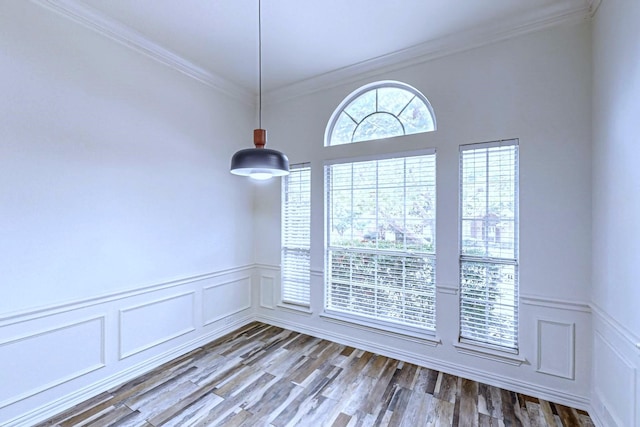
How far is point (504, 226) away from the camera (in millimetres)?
A: 2449

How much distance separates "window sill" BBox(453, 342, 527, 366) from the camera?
238 centimetres

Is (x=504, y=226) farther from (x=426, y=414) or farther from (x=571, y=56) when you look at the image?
(x=426, y=414)

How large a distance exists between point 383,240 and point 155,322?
8.03 ft

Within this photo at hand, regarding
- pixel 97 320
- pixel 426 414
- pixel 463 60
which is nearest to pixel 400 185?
pixel 463 60

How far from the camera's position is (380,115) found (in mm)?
3125

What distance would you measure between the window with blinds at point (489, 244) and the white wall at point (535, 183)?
0.23 feet

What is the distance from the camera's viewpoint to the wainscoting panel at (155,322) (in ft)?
8.36

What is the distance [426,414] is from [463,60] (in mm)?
3014

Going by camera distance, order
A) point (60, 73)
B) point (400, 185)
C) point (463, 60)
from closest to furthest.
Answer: point (60, 73), point (463, 60), point (400, 185)

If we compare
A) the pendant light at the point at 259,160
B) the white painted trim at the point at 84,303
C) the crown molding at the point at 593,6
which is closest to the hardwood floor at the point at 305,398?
the white painted trim at the point at 84,303

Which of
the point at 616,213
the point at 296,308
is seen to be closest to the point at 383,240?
the point at 296,308

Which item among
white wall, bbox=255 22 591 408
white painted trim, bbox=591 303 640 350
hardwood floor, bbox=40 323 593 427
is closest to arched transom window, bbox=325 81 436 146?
white wall, bbox=255 22 591 408

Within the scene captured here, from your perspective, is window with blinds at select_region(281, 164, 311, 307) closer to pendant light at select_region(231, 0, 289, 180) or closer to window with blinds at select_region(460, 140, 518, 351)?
pendant light at select_region(231, 0, 289, 180)

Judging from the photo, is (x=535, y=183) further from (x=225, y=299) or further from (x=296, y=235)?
(x=225, y=299)
